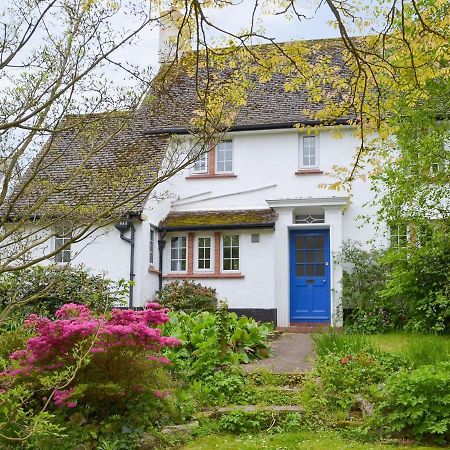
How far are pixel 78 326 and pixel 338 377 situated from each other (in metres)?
3.67

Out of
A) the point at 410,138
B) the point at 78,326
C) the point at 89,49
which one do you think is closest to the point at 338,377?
the point at 78,326

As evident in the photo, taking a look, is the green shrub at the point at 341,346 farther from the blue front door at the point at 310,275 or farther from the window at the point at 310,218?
the window at the point at 310,218

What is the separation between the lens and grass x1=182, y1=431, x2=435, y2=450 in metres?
7.07

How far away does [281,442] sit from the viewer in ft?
24.0

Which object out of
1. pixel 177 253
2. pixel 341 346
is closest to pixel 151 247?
pixel 177 253

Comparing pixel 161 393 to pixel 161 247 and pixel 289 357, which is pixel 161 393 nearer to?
pixel 289 357

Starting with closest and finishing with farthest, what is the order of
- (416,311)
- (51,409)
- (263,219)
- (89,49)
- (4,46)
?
(4,46)
(89,49)
(51,409)
(416,311)
(263,219)

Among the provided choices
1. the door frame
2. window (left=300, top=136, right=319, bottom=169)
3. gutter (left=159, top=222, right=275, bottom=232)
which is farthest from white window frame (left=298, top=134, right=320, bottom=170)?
gutter (left=159, top=222, right=275, bottom=232)

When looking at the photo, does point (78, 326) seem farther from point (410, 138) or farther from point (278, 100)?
point (278, 100)

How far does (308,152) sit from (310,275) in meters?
3.72

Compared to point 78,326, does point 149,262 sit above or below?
above

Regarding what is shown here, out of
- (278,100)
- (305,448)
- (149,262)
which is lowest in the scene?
(305,448)

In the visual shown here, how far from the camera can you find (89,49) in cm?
617

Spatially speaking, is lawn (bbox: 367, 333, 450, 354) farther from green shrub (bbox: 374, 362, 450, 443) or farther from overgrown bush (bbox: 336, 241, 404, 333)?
green shrub (bbox: 374, 362, 450, 443)
